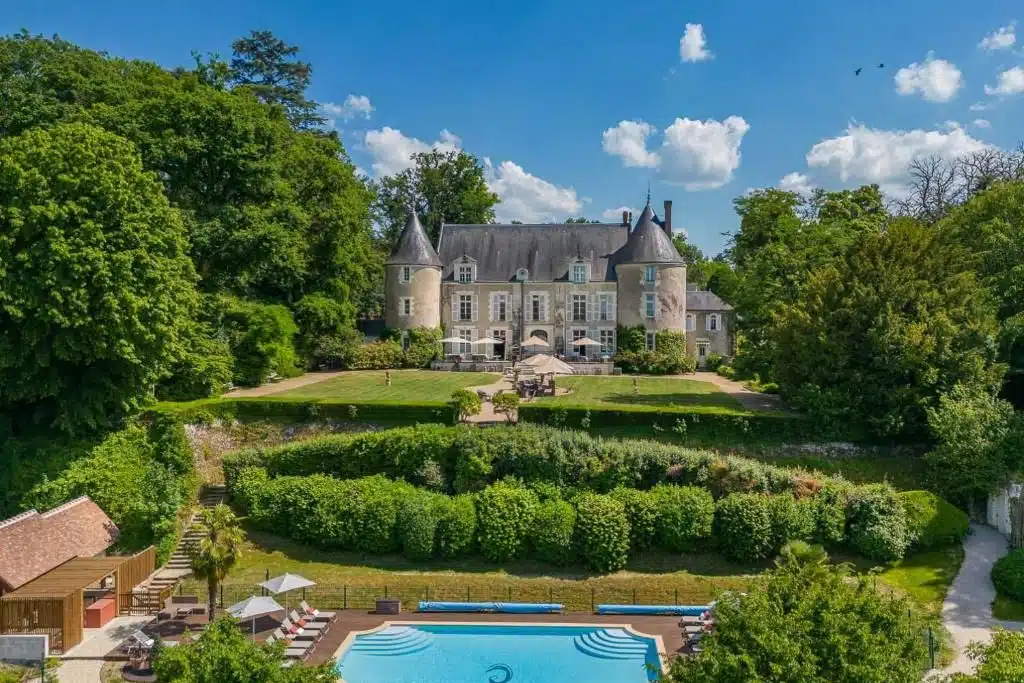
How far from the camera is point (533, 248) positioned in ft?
156

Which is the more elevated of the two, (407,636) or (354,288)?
(354,288)

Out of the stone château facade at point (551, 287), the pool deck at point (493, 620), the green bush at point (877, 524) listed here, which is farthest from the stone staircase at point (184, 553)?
the stone château facade at point (551, 287)

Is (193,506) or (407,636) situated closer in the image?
(407,636)

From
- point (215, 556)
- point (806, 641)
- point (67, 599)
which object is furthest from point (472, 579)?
point (806, 641)

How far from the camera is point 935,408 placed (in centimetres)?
2411

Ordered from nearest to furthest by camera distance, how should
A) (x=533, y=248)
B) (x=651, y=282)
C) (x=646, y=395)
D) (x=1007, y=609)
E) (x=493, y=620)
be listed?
1. (x=1007, y=609)
2. (x=493, y=620)
3. (x=646, y=395)
4. (x=651, y=282)
5. (x=533, y=248)

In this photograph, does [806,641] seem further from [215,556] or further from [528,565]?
[215,556]

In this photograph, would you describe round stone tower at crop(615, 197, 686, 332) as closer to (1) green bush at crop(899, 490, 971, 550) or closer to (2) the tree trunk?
(1) green bush at crop(899, 490, 971, 550)

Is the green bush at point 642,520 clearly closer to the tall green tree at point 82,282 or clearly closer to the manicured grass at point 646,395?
the manicured grass at point 646,395

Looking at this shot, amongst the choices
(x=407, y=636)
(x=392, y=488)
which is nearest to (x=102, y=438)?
(x=392, y=488)

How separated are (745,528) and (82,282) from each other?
19451mm

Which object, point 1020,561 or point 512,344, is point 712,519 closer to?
point 1020,561

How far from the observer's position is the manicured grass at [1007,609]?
17766 mm

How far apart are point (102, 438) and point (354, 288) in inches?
813
